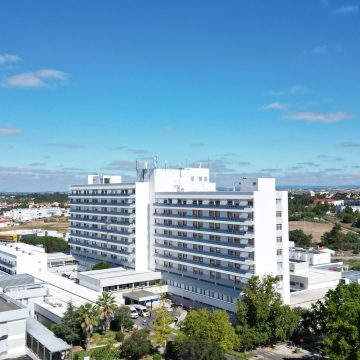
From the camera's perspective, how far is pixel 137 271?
84812 mm

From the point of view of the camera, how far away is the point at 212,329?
50.2 m

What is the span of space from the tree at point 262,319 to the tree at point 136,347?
1147cm

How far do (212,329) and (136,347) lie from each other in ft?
30.6

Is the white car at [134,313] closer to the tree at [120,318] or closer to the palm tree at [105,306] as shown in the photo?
the tree at [120,318]

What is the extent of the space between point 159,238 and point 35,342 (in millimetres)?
33716

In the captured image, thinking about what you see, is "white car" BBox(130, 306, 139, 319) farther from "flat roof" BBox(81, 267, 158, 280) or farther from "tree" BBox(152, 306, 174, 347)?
"tree" BBox(152, 306, 174, 347)

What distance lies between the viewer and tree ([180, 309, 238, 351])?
1965 inches

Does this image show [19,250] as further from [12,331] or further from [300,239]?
[300,239]

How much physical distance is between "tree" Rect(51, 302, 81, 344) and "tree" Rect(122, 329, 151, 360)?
6.96 meters

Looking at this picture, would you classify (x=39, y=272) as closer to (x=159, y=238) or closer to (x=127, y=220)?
(x=127, y=220)

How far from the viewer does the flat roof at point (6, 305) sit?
56.8 metres

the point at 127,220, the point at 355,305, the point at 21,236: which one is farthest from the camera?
the point at 21,236

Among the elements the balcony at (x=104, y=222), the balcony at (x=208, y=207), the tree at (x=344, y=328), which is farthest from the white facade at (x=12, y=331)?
the tree at (x=344, y=328)

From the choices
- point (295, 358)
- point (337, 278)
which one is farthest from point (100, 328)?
point (337, 278)
